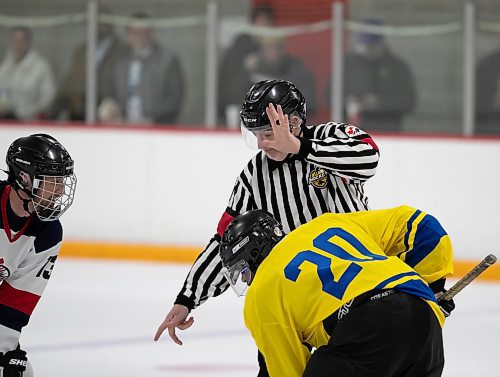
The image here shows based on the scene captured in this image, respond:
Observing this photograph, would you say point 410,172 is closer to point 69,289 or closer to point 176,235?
point 176,235

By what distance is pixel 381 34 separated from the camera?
25.6ft

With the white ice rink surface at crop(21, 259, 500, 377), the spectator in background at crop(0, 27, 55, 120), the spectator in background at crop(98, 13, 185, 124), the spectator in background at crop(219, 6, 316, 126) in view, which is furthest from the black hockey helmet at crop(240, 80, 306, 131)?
the spectator in background at crop(0, 27, 55, 120)

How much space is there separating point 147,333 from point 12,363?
6.93ft

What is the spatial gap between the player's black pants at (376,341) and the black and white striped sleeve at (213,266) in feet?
3.13

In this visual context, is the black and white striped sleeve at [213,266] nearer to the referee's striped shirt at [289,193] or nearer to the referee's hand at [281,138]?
the referee's striped shirt at [289,193]

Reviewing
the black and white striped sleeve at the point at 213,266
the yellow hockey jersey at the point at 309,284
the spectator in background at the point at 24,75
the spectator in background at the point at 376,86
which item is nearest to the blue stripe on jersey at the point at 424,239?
the yellow hockey jersey at the point at 309,284

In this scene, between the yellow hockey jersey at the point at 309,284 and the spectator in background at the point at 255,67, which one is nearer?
the yellow hockey jersey at the point at 309,284

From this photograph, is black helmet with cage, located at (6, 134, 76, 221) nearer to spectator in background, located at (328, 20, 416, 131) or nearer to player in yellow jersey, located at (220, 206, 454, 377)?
player in yellow jersey, located at (220, 206, 454, 377)

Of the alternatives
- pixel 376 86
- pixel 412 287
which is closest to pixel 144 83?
pixel 376 86

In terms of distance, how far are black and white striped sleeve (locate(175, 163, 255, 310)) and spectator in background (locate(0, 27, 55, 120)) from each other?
503cm

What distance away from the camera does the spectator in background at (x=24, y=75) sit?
8.47 metres

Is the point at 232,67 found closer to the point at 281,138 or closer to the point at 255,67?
the point at 255,67

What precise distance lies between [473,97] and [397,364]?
502cm

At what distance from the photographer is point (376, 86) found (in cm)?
779
